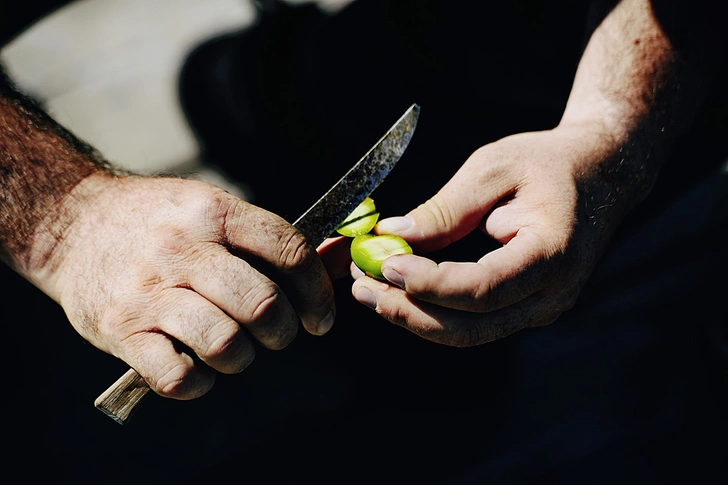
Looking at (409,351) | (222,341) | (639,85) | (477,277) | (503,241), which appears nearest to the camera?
(222,341)

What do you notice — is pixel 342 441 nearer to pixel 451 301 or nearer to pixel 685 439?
pixel 451 301

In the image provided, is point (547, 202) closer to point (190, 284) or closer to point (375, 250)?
point (375, 250)

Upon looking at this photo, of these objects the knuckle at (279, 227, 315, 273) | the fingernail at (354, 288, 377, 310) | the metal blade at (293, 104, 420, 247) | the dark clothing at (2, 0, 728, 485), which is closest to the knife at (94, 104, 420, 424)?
the metal blade at (293, 104, 420, 247)

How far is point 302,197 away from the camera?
2801 mm

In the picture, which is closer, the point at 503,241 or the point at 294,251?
the point at 294,251

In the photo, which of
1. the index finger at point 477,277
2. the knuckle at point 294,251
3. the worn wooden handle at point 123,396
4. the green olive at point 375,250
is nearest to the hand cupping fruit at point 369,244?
the green olive at point 375,250

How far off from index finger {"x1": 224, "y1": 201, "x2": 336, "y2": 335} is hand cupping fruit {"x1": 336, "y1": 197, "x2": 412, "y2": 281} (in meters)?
0.17

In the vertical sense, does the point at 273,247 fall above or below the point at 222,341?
above

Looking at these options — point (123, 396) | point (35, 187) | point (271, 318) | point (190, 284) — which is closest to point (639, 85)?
point (271, 318)

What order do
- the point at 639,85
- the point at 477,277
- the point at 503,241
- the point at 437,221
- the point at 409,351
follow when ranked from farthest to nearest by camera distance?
the point at 409,351 < the point at 639,85 < the point at 503,241 < the point at 437,221 < the point at 477,277

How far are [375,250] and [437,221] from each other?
29 cm

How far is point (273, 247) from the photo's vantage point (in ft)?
5.88

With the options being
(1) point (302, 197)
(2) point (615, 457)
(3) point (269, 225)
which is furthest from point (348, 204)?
(2) point (615, 457)

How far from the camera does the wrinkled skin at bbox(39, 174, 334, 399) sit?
5.66 feet
